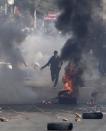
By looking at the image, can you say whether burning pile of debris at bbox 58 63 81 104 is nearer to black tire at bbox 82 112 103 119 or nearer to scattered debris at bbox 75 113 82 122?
scattered debris at bbox 75 113 82 122

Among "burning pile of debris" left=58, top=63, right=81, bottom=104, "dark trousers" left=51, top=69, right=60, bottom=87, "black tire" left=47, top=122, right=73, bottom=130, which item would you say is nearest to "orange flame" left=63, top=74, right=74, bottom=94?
"burning pile of debris" left=58, top=63, right=81, bottom=104

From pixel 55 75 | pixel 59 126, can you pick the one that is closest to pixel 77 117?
pixel 59 126

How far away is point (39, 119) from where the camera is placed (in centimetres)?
1633

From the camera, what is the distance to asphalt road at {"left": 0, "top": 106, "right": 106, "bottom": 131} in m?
14.7

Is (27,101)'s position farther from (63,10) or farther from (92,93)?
(63,10)

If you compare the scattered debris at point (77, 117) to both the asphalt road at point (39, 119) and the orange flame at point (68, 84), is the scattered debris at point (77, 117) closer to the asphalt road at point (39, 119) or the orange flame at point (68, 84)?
the asphalt road at point (39, 119)

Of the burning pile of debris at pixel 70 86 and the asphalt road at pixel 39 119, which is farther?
the burning pile of debris at pixel 70 86

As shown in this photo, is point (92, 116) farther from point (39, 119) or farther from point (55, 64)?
point (55, 64)

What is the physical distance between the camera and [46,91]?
2347 centimetres

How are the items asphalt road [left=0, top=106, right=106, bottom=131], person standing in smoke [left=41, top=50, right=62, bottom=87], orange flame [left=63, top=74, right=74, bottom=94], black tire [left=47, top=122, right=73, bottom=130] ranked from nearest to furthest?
1. black tire [left=47, top=122, right=73, bottom=130]
2. asphalt road [left=0, top=106, right=106, bottom=131]
3. orange flame [left=63, top=74, right=74, bottom=94]
4. person standing in smoke [left=41, top=50, right=62, bottom=87]

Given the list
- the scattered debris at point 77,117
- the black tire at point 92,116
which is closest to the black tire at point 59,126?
the scattered debris at point 77,117

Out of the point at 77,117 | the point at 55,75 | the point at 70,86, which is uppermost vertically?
the point at 77,117

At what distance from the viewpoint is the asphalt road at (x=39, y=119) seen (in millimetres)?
14674

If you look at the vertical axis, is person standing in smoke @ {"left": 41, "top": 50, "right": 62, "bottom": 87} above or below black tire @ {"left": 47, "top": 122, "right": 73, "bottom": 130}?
below
